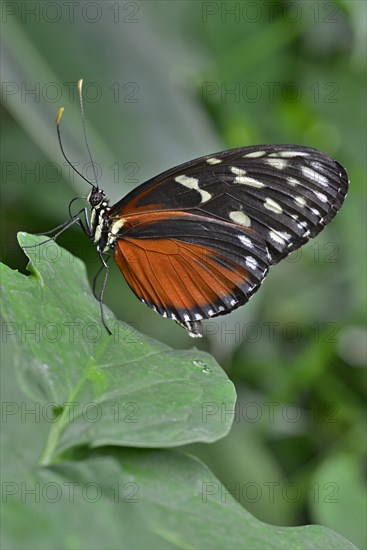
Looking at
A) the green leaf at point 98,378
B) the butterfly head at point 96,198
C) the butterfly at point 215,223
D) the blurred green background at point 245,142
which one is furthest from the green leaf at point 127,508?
the blurred green background at point 245,142

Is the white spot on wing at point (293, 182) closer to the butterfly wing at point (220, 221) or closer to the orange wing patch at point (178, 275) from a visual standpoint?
the butterfly wing at point (220, 221)

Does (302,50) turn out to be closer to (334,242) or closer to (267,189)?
(334,242)

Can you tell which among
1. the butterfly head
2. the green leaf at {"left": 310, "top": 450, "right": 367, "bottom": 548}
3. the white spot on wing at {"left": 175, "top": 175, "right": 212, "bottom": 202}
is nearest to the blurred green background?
the green leaf at {"left": 310, "top": 450, "right": 367, "bottom": 548}

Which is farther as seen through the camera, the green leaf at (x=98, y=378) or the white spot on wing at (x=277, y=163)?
the white spot on wing at (x=277, y=163)

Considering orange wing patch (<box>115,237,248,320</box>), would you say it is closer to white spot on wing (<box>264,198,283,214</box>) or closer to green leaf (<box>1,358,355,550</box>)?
white spot on wing (<box>264,198,283,214</box>)

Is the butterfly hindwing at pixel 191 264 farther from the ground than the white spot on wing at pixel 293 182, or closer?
closer

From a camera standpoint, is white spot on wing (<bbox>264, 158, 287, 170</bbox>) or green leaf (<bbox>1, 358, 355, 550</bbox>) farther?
white spot on wing (<bbox>264, 158, 287, 170</bbox>)

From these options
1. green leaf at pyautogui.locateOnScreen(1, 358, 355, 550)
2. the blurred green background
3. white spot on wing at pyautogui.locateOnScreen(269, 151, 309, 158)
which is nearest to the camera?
green leaf at pyautogui.locateOnScreen(1, 358, 355, 550)

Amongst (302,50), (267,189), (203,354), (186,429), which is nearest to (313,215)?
(267,189)
